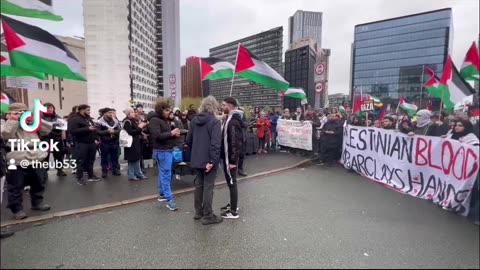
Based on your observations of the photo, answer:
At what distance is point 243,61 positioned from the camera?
819cm

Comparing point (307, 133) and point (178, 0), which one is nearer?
point (307, 133)

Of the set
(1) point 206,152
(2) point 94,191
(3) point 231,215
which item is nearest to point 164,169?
(1) point 206,152

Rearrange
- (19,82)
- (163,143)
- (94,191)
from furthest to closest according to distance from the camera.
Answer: (94,191)
(19,82)
(163,143)

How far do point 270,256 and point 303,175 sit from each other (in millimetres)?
4787

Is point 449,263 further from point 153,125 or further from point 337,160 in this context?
point 337,160

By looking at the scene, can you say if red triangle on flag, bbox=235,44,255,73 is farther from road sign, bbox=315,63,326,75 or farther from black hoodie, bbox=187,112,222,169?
road sign, bbox=315,63,326,75

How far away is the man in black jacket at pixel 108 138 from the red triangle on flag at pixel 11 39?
9.93 feet

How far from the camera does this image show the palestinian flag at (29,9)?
13.6ft

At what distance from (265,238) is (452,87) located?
4.90 m

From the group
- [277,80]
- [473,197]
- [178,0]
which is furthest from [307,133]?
[178,0]

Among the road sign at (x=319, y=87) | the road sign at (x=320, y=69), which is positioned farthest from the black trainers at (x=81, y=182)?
the road sign at (x=320, y=69)

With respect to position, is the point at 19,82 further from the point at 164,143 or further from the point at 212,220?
the point at 212,220

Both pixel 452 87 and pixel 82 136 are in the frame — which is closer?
pixel 452 87

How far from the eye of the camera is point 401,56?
69188 mm
